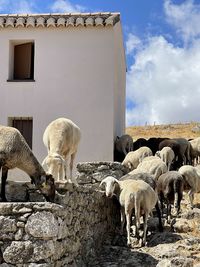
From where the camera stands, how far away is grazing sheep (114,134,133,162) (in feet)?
65.9

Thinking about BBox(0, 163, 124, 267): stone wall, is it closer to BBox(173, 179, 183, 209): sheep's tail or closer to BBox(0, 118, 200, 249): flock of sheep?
BBox(0, 118, 200, 249): flock of sheep

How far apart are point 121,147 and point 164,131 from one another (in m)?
20.6

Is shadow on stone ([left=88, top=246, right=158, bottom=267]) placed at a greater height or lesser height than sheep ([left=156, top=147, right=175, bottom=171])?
lesser

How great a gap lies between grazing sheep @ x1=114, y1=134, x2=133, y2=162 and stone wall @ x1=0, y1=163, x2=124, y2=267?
933 centimetres

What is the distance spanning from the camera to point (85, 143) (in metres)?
19.1

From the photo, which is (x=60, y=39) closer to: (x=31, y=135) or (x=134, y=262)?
(x=31, y=135)

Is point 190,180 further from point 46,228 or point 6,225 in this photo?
point 6,225

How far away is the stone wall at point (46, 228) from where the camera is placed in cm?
801

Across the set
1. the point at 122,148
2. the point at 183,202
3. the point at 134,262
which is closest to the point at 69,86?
the point at 122,148

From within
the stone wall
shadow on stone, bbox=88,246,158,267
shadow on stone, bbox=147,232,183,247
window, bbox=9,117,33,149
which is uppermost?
window, bbox=9,117,33,149

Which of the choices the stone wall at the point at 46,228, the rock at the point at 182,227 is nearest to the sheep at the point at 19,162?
the stone wall at the point at 46,228

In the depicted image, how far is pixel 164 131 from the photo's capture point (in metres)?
40.2

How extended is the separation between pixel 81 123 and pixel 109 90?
5.38ft

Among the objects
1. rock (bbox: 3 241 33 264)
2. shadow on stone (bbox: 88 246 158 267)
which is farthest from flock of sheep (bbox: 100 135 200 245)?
rock (bbox: 3 241 33 264)
